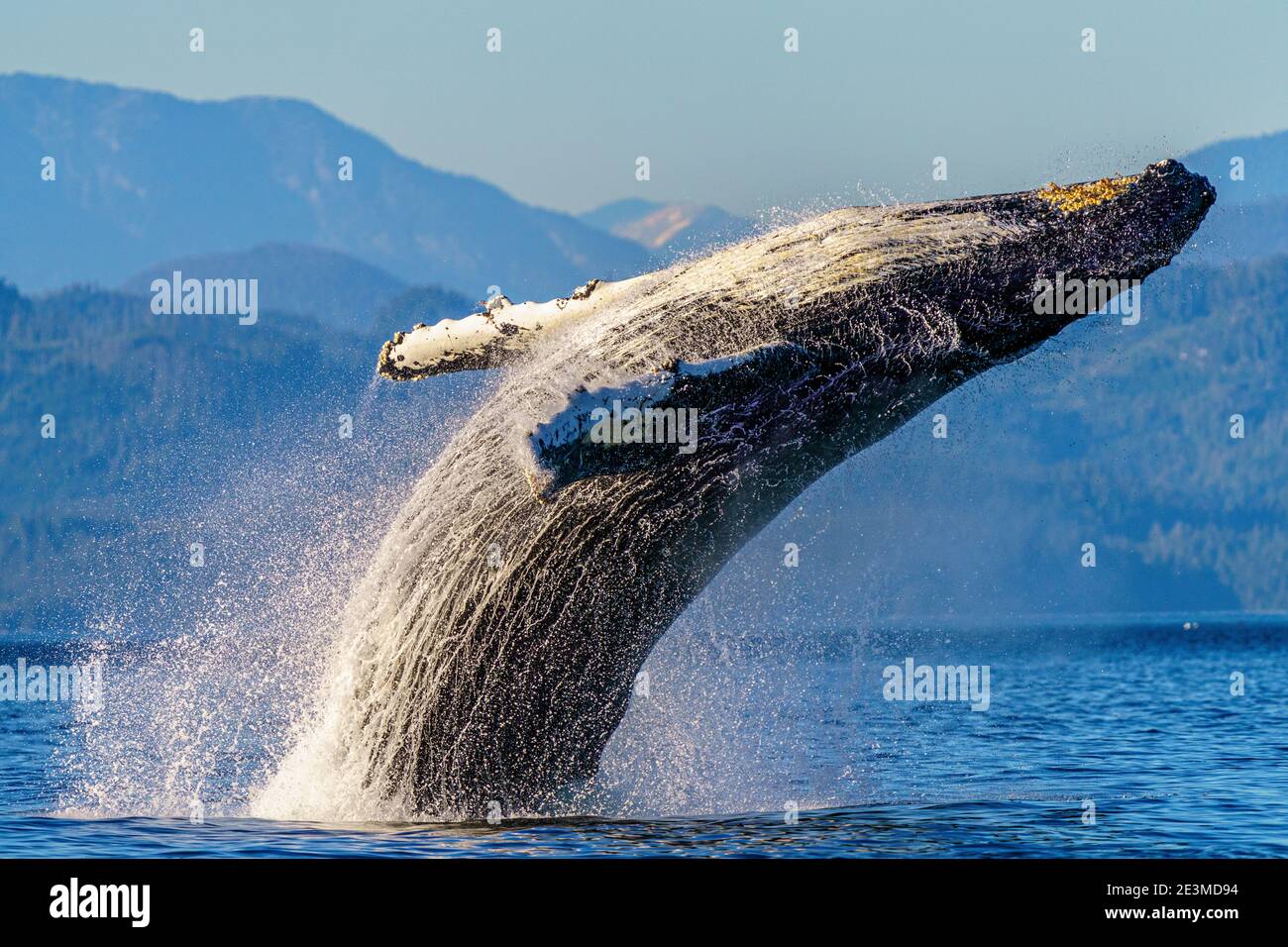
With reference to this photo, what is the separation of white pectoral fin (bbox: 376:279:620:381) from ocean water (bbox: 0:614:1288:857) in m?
3.35

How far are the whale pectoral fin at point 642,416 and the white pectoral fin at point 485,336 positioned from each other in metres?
1.86

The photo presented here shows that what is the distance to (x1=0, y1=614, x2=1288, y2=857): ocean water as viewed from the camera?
465 inches

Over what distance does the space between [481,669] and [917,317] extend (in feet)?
14.1

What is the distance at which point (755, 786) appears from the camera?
54.8ft

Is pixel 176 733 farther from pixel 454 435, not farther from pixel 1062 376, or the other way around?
pixel 1062 376

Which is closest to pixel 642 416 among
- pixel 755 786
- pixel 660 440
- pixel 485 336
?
pixel 660 440

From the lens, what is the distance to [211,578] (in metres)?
128

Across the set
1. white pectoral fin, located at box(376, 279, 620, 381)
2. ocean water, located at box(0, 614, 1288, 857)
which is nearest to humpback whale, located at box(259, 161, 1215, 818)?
white pectoral fin, located at box(376, 279, 620, 381)

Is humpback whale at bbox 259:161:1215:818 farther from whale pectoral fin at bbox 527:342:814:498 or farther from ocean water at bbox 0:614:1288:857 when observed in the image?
ocean water at bbox 0:614:1288:857

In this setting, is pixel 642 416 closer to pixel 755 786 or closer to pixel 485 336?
pixel 485 336

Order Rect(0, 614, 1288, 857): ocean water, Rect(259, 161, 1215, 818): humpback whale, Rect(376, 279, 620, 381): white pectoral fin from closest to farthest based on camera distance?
1. Rect(259, 161, 1215, 818): humpback whale
2. Rect(0, 614, 1288, 857): ocean water
3. Rect(376, 279, 620, 381): white pectoral fin

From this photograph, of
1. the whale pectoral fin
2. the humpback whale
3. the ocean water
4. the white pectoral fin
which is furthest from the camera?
the white pectoral fin
